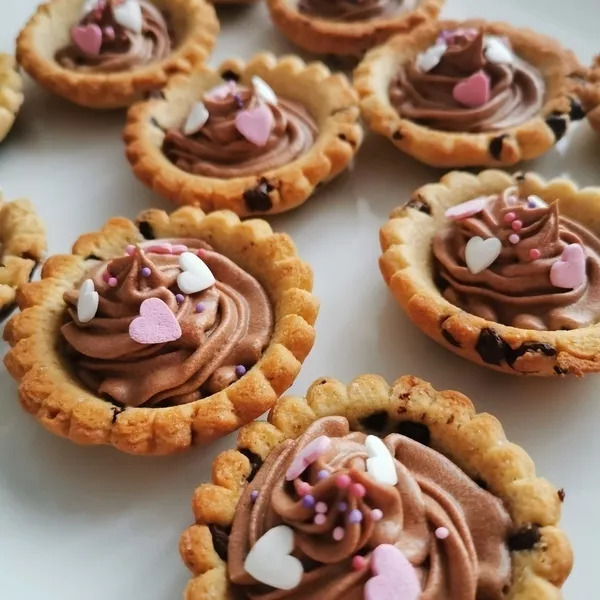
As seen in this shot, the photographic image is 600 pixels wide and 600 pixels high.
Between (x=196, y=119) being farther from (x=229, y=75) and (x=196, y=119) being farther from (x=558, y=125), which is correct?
(x=558, y=125)

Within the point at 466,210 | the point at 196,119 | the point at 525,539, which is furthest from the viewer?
the point at 196,119

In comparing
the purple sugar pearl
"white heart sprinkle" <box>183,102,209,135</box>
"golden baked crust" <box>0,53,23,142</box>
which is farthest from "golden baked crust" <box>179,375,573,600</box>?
"golden baked crust" <box>0,53,23,142</box>

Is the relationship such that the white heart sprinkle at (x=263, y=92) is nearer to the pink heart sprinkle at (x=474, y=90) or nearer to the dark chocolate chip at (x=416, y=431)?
the pink heart sprinkle at (x=474, y=90)

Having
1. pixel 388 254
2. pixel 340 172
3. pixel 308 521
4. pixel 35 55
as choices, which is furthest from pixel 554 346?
pixel 35 55

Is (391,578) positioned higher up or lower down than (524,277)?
lower down

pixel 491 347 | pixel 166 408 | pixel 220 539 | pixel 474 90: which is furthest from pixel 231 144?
pixel 220 539

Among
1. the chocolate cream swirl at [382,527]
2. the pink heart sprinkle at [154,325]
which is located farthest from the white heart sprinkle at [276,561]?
the pink heart sprinkle at [154,325]

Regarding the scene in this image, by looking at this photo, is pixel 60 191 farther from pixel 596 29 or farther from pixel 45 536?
pixel 596 29
